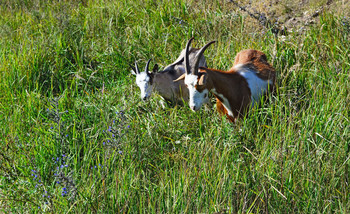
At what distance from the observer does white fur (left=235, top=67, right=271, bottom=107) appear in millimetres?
4859

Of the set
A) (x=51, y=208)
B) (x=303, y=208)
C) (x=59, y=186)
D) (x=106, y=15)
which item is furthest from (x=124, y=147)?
(x=106, y=15)

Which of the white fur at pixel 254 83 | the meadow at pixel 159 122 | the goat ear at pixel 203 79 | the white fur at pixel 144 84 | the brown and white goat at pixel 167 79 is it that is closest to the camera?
the meadow at pixel 159 122

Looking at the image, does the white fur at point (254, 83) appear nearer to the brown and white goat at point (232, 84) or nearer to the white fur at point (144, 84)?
the brown and white goat at point (232, 84)

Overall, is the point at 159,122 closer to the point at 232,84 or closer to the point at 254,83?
the point at 232,84

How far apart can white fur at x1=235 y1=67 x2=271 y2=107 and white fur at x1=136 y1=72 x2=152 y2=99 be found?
1.16 meters

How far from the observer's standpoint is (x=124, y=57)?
628 centimetres

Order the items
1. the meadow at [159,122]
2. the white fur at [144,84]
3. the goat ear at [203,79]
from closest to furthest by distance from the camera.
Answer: the meadow at [159,122] → the goat ear at [203,79] → the white fur at [144,84]

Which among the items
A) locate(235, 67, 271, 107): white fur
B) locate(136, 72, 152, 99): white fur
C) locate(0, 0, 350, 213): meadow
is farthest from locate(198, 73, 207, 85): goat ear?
locate(136, 72, 152, 99): white fur

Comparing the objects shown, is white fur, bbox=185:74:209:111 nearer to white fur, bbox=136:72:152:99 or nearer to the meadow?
the meadow

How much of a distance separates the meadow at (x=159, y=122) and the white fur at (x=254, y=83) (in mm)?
156

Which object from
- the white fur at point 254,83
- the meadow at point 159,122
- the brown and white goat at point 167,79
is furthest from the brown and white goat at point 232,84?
the brown and white goat at point 167,79

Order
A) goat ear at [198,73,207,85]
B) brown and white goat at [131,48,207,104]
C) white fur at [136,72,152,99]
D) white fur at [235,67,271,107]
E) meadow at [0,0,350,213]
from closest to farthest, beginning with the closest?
meadow at [0,0,350,213], goat ear at [198,73,207,85], white fur at [235,67,271,107], white fur at [136,72,152,99], brown and white goat at [131,48,207,104]

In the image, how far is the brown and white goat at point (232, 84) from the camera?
14.9 ft

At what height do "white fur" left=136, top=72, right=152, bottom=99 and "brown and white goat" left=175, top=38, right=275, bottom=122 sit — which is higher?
"brown and white goat" left=175, top=38, right=275, bottom=122
